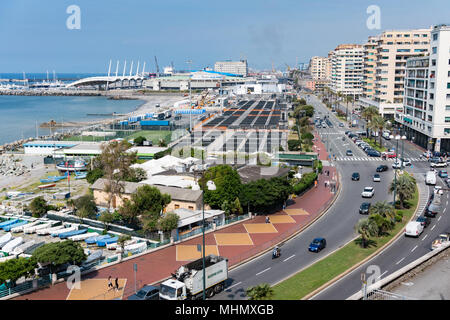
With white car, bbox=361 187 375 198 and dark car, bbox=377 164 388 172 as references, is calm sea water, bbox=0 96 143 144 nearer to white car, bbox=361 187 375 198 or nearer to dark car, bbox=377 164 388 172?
dark car, bbox=377 164 388 172

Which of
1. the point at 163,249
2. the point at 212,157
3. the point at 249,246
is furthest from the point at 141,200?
the point at 212,157

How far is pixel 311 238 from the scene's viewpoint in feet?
90.8

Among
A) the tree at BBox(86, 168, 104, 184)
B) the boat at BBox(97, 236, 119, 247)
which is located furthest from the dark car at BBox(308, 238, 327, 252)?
the tree at BBox(86, 168, 104, 184)

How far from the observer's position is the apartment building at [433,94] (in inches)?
2036

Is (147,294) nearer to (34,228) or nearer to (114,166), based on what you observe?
(34,228)

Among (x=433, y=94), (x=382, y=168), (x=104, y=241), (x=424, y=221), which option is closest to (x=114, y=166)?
(x=104, y=241)

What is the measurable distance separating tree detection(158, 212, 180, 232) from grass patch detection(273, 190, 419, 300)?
30.4 ft

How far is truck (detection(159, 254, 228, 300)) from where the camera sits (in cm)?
1808

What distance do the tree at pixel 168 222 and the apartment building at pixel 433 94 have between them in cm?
4054

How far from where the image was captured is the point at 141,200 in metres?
29.8

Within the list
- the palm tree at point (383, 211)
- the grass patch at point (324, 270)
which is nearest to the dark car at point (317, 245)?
the grass patch at point (324, 270)
